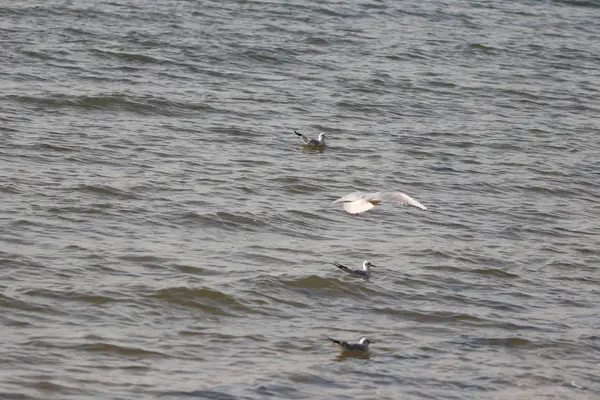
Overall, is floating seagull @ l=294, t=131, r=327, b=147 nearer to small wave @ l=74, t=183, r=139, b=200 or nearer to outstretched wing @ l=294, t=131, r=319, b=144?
outstretched wing @ l=294, t=131, r=319, b=144

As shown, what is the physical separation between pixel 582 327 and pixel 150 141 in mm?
6272

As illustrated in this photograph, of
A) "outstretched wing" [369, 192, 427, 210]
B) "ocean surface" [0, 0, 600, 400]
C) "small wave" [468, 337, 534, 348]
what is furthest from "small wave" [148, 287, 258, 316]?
"outstretched wing" [369, 192, 427, 210]

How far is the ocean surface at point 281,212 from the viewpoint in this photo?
8461 mm

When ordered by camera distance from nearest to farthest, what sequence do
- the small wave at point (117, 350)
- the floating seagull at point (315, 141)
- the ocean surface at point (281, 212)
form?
1. the small wave at point (117, 350)
2. the ocean surface at point (281, 212)
3. the floating seagull at point (315, 141)

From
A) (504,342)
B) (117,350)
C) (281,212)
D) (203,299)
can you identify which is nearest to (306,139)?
(281,212)

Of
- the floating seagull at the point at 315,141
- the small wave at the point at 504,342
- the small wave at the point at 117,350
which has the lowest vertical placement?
the floating seagull at the point at 315,141

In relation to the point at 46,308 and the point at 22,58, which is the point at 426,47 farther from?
the point at 46,308

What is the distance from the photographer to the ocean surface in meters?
8.46

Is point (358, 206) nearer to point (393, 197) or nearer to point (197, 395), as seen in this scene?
point (393, 197)

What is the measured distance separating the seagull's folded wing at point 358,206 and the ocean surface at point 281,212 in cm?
46

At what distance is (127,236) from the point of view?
1079 cm

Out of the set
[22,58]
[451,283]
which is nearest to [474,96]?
[22,58]

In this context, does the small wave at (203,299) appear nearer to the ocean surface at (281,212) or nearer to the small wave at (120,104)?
the ocean surface at (281,212)

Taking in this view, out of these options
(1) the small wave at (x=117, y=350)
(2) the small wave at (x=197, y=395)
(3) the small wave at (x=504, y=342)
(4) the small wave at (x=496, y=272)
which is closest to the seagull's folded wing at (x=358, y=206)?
(4) the small wave at (x=496, y=272)
